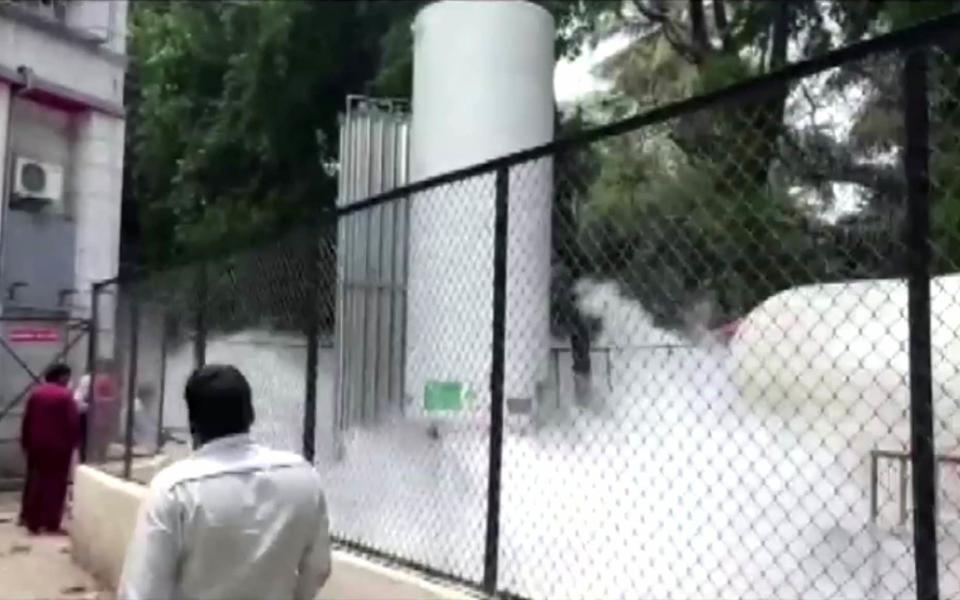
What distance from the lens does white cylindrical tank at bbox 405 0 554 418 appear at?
16.0 feet

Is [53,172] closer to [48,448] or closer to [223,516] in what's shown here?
[48,448]

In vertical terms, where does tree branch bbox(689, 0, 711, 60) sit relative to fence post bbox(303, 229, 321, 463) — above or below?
above

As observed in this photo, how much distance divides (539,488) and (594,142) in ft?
4.51

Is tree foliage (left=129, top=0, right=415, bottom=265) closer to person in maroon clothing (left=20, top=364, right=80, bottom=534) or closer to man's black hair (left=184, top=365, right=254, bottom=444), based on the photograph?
person in maroon clothing (left=20, top=364, right=80, bottom=534)

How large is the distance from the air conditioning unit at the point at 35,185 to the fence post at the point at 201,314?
639 cm

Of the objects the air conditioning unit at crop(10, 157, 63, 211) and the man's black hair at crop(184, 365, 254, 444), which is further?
the air conditioning unit at crop(10, 157, 63, 211)

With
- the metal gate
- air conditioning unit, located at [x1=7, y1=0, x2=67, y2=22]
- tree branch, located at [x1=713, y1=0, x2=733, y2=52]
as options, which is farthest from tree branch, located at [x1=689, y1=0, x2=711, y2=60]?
the metal gate

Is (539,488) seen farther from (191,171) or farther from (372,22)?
(191,171)

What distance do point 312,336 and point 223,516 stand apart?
3.00 m

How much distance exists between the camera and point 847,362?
11.4ft

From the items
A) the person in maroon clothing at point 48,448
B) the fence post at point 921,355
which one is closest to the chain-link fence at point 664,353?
the fence post at point 921,355

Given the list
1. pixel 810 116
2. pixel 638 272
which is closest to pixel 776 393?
pixel 638 272

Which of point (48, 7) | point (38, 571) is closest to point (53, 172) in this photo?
point (48, 7)

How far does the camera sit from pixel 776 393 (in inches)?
141
